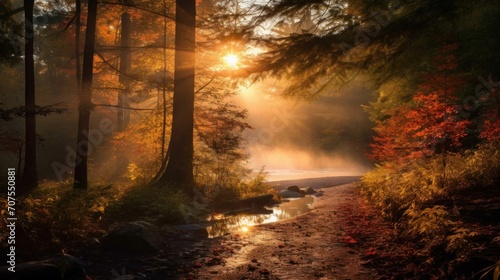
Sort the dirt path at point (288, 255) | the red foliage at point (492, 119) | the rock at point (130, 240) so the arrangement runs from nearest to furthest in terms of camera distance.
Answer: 1. the dirt path at point (288, 255)
2. the rock at point (130, 240)
3. the red foliage at point (492, 119)

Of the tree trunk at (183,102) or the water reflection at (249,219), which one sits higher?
the tree trunk at (183,102)

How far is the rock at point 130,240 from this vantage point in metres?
6.81

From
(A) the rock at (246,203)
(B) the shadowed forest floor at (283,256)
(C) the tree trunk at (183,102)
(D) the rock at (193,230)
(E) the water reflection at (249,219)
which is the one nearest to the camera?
(B) the shadowed forest floor at (283,256)

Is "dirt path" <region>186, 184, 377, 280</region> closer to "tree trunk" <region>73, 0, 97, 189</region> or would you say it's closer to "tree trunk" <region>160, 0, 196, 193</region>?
"tree trunk" <region>160, 0, 196, 193</region>

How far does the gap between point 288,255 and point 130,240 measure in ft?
10.1

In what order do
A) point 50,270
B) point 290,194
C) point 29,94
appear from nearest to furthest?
point 50,270, point 29,94, point 290,194

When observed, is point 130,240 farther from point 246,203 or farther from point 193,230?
point 246,203

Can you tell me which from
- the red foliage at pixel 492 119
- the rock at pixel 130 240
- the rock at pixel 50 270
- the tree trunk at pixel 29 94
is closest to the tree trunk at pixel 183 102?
the tree trunk at pixel 29 94

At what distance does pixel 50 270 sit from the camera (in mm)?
4910

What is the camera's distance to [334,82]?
8.59 m

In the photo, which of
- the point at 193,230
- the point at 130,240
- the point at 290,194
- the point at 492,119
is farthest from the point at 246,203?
the point at 492,119

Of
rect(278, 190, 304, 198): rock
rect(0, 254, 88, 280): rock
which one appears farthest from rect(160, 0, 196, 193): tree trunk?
rect(0, 254, 88, 280): rock

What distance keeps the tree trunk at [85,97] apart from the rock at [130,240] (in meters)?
4.65

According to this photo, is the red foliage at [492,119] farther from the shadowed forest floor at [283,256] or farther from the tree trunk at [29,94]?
the tree trunk at [29,94]
